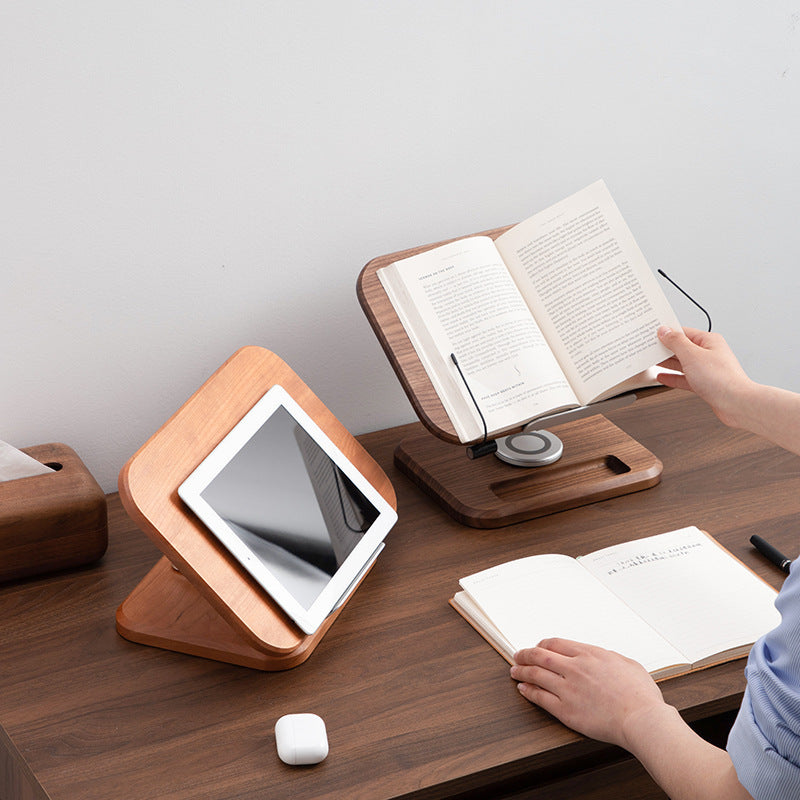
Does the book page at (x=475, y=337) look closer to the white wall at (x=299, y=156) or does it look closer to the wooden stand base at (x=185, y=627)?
the white wall at (x=299, y=156)

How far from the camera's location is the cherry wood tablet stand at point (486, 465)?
47.4 inches

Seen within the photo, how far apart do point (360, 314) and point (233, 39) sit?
416mm

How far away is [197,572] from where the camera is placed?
96 centimetres

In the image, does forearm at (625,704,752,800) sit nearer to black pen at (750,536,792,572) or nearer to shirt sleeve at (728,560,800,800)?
shirt sleeve at (728,560,800,800)

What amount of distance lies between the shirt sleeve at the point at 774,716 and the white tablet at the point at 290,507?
17.0 inches

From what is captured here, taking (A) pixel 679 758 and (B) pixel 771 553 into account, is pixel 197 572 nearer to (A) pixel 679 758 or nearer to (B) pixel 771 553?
(A) pixel 679 758

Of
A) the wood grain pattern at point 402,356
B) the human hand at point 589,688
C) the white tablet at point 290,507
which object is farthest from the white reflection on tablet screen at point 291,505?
the human hand at point 589,688

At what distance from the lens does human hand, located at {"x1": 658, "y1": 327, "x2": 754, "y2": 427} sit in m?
1.16

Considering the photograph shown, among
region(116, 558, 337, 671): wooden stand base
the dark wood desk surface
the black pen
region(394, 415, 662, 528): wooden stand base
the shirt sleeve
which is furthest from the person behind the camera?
region(394, 415, 662, 528): wooden stand base

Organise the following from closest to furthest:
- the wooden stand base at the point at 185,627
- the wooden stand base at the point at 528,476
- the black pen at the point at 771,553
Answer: the wooden stand base at the point at 185,627 < the black pen at the point at 771,553 < the wooden stand base at the point at 528,476

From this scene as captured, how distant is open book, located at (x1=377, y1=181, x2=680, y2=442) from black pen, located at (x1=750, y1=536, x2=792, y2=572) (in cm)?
23

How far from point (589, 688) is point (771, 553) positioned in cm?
35

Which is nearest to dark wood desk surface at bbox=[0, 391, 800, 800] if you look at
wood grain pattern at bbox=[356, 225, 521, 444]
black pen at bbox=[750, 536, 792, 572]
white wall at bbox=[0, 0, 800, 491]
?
black pen at bbox=[750, 536, 792, 572]

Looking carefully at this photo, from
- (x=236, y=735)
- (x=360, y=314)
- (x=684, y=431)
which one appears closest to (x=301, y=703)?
(x=236, y=735)
